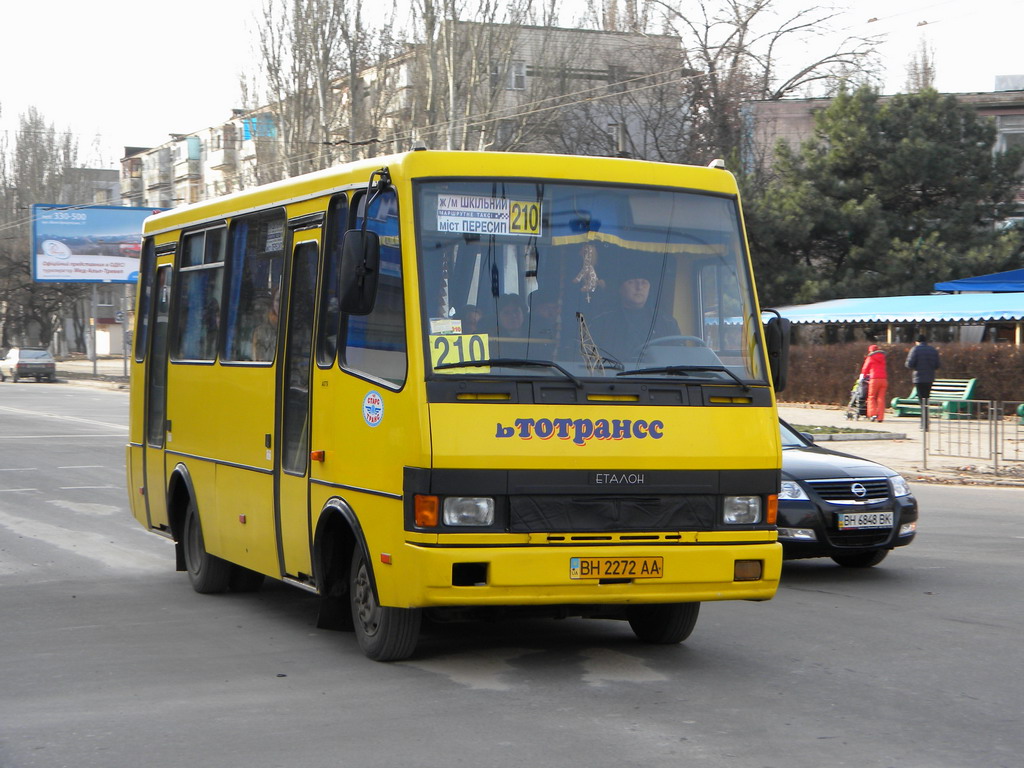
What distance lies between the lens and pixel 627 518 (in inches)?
279

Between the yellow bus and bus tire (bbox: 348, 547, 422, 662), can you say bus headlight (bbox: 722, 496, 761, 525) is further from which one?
bus tire (bbox: 348, 547, 422, 662)

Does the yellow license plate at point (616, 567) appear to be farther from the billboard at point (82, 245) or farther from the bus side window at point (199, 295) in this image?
the billboard at point (82, 245)

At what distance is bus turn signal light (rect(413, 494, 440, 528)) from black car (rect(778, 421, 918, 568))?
170 inches

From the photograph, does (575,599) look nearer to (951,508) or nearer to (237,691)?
(237,691)

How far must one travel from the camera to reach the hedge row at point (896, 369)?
31.2m

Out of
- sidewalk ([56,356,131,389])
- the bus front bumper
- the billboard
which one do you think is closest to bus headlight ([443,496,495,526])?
the bus front bumper

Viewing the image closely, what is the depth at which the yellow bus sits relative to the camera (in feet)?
22.7

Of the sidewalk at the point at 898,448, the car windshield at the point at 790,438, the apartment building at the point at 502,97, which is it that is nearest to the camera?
the car windshield at the point at 790,438

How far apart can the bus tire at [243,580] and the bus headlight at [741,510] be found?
166 inches

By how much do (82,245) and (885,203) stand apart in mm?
37415

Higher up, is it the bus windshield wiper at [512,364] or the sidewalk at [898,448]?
the bus windshield wiper at [512,364]

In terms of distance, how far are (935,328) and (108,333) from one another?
87.3 metres

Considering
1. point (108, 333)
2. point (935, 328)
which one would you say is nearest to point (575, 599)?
point (935, 328)

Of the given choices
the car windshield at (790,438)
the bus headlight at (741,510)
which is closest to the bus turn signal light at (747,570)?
the bus headlight at (741,510)
